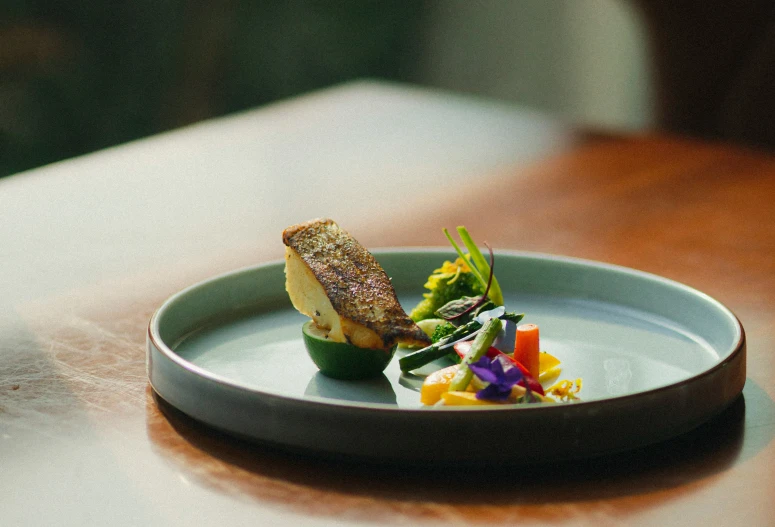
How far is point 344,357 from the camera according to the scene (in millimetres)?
1120

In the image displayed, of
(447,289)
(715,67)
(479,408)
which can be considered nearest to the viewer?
(479,408)

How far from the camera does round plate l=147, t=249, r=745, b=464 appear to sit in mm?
919

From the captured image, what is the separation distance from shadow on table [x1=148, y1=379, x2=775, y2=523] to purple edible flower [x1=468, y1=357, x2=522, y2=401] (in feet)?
0.26

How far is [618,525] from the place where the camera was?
875 mm

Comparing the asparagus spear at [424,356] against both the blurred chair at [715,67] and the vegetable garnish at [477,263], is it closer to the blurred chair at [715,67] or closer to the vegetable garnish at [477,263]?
the vegetable garnish at [477,263]

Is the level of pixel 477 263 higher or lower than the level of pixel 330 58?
higher

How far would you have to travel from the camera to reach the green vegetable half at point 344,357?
3.67 ft

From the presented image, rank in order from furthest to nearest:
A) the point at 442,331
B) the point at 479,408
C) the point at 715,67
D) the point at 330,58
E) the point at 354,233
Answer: the point at 330,58
the point at 715,67
the point at 354,233
the point at 442,331
the point at 479,408

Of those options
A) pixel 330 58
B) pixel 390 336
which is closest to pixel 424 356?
pixel 390 336

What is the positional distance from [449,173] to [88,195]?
2.81 feet

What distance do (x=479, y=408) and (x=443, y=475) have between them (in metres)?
0.09

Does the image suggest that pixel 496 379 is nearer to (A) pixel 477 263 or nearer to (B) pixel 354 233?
(A) pixel 477 263

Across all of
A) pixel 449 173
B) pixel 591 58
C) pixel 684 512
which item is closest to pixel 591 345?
pixel 684 512

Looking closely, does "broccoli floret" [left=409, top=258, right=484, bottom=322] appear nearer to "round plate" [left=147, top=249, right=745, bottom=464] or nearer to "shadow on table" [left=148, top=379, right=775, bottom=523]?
"round plate" [left=147, top=249, right=745, bottom=464]
